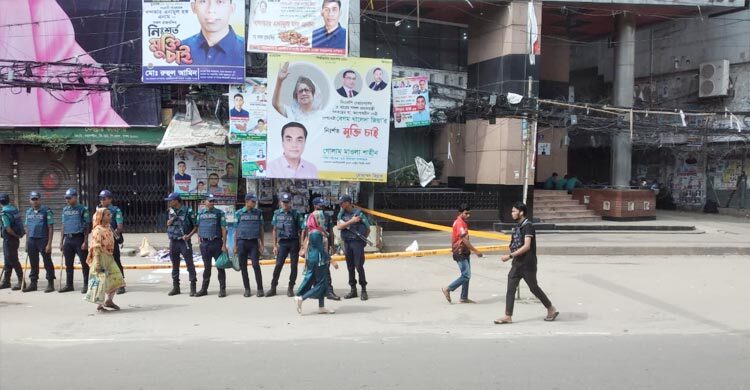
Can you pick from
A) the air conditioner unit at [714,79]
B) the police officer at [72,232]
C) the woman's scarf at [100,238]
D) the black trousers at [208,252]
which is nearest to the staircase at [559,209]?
the air conditioner unit at [714,79]

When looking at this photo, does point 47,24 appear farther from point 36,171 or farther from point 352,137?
point 352,137

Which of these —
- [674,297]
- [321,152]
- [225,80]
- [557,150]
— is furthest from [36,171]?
[557,150]

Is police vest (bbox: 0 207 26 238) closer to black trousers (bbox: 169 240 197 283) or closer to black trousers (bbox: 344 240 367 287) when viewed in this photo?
black trousers (bbox: 169 240 197 283)

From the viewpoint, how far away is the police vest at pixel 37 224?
348 inches

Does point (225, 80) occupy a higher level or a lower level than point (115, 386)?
higher

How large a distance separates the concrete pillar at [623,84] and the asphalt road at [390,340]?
10.9 meters

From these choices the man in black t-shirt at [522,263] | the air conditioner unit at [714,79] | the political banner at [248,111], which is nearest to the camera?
the man in black t-shirt at [522,263]

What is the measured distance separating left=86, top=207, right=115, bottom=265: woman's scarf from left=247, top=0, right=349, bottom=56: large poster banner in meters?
5.93

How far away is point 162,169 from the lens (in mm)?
14625

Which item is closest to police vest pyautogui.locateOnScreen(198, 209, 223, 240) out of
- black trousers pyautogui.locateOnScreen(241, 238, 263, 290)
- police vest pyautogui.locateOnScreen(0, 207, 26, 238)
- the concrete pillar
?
black trousers pyautogui.locateOnScreen(241, 238, 263, 290)

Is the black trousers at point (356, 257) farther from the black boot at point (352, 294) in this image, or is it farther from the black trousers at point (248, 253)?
the black trousers at point (248, 253)

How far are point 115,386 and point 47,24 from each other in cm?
1246

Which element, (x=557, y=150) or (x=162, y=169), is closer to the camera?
(x=162, y=169)

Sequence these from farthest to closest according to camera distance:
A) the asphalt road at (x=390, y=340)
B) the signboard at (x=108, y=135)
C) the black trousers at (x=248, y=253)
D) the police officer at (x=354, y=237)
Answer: the signboard at (x=108, y=135)
the black trousers at (x=248, y=253)
the police officer at (x=354, y=237)
the asphalt road at (x=390, y=340)
